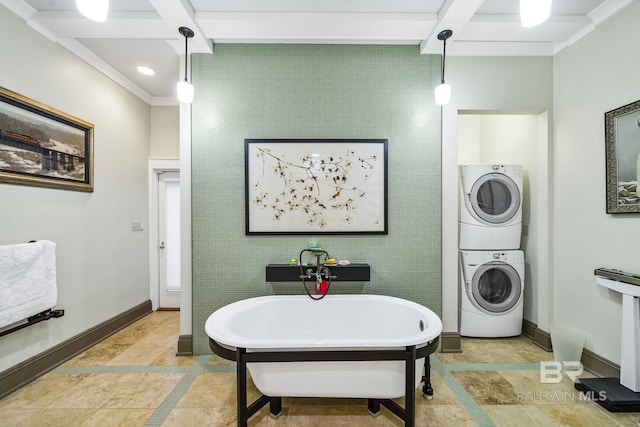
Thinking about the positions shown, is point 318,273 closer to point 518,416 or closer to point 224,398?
point 224,398

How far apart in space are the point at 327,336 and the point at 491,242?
1.86m

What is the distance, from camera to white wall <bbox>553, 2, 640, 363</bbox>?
1.97 m

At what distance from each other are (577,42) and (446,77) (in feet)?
3.47

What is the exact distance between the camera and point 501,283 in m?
2.78

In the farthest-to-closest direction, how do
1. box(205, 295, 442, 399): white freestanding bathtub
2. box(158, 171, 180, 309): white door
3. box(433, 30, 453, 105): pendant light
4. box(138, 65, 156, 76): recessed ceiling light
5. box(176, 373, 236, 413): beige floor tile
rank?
box(158, 171, 180, 309): white door < box(138, 65, 156, 76): recessed ceiling light < box(433, 30, 453, 105): pendant light < box(176, 373, 236, 413): beige floor tile < box(205, 295, 442, 399): white freestanding bathtub

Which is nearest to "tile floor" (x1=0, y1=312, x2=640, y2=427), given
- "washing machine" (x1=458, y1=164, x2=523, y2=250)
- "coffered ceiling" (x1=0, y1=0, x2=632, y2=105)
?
"washing machine" (x1=458, y1=164, x2=523, y2=250)

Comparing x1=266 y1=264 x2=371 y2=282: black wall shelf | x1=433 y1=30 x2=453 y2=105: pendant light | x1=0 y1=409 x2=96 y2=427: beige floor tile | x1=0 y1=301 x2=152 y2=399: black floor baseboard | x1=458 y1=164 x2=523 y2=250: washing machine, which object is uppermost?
x1=433 y1=30 x2=453 y2=105: pendant light

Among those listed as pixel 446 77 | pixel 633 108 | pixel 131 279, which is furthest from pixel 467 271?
pixel 131 279

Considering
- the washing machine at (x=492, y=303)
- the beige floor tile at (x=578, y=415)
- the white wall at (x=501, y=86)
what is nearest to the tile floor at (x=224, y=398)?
the beige floor tile at (x=578, y=415)

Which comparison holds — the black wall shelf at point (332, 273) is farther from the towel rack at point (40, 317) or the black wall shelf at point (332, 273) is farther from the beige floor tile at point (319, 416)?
the towel rack at point (40, 317)

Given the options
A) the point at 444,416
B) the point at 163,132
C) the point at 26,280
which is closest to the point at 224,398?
the point at 444,416

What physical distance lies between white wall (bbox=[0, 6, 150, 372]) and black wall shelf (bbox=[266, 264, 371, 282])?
1.78m

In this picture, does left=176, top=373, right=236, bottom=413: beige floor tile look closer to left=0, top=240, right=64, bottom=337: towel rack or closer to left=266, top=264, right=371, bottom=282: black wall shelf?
left=266, top=264, right=371, bottom=282: black wall shelf

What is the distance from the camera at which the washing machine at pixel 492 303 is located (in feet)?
8.86
